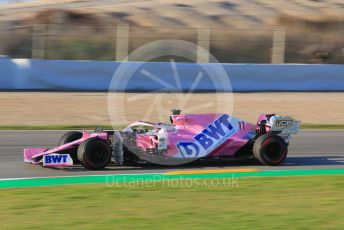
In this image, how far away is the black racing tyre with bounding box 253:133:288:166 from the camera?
33.6ft

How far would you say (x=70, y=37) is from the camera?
2569 cm

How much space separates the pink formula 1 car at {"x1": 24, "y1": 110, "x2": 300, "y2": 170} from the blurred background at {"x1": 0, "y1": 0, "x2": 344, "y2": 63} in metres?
14.1

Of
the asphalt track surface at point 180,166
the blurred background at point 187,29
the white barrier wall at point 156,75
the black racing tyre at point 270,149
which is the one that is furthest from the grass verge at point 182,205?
the blurred background at point 187,29

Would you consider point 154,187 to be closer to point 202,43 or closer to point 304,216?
point 304,216

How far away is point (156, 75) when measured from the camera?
22406mm

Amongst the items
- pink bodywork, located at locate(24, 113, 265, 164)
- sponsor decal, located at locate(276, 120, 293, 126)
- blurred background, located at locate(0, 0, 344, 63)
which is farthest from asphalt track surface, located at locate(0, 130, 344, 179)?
blurred background, located at locate(0, 0, 344, 63)

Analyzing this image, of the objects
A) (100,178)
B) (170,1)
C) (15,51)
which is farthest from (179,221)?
(170,1)

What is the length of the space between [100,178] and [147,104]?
38.3 feet

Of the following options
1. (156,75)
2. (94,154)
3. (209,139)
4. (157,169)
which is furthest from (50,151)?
(156,75)

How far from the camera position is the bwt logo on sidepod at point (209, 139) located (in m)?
9.94

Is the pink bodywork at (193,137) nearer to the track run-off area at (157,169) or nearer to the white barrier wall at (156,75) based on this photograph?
the track run-off area at (157,169)

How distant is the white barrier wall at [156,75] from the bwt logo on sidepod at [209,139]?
11.7 metres

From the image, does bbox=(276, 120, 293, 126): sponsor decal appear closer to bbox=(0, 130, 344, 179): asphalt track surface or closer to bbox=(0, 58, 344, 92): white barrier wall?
bbox=(0, 130, 344, 179): asphalt track surface

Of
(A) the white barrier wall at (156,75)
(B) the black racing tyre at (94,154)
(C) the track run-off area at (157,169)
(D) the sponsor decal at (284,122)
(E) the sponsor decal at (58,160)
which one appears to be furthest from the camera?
(A) the white barrier wall at (156,75)
